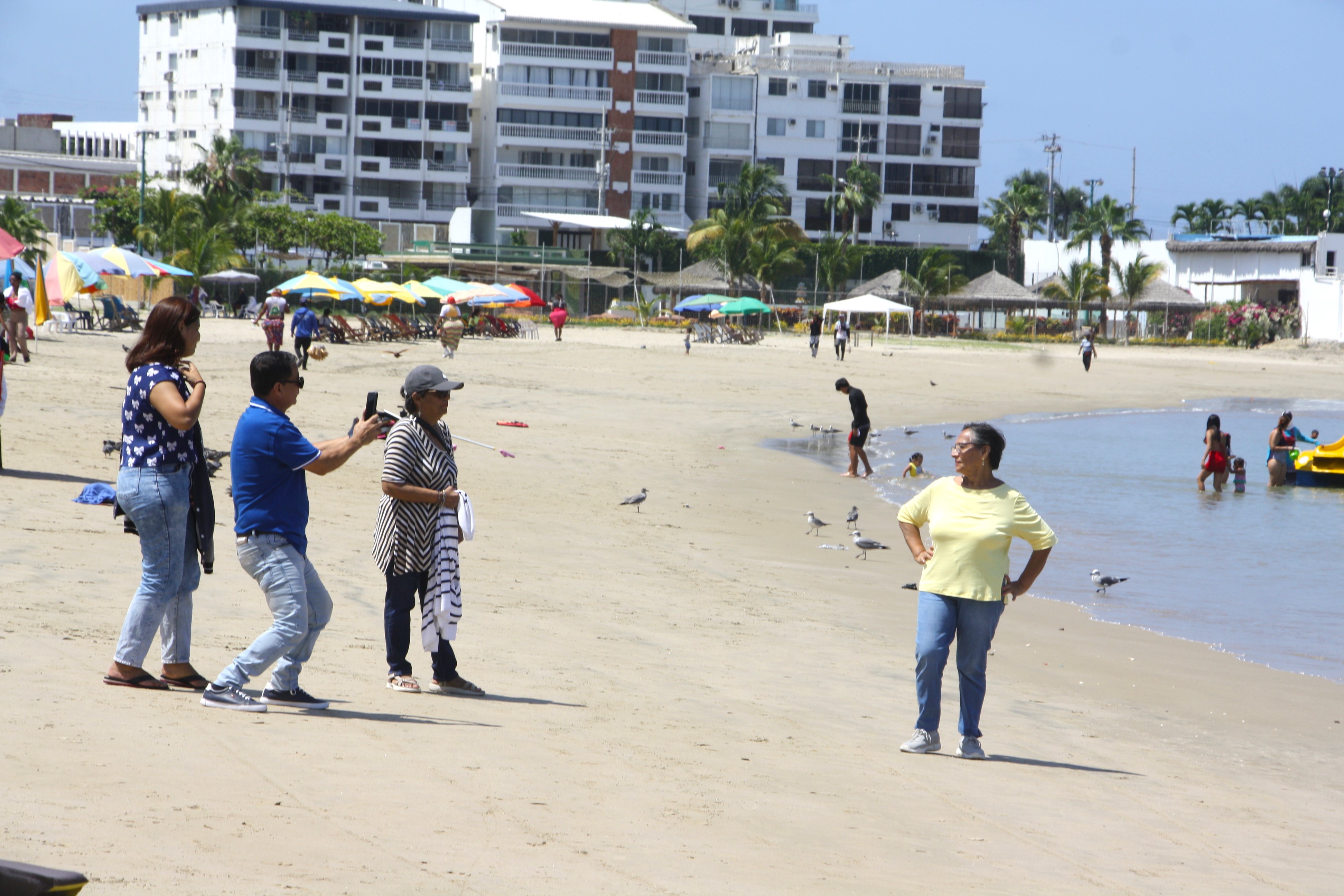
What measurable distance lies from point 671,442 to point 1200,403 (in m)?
21.3

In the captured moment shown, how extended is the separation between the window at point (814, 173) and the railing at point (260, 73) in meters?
31.9

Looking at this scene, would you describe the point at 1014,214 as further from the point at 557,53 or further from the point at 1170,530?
the point at 1170,530

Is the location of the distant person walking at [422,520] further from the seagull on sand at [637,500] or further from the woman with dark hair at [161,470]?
the seagull on sand at [637,500]

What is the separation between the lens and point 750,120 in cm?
8569

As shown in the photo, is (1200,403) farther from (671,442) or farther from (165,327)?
(165,327)

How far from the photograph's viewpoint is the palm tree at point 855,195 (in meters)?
83.1

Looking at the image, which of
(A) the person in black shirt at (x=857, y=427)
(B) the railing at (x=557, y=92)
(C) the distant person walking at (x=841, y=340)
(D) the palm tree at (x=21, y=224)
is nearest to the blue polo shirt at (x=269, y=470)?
(A) the person in black shirt at (x=857, y=427)

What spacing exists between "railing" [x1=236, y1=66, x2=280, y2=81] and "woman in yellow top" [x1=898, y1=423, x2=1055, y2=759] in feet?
256

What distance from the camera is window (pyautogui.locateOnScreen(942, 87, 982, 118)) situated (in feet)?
285

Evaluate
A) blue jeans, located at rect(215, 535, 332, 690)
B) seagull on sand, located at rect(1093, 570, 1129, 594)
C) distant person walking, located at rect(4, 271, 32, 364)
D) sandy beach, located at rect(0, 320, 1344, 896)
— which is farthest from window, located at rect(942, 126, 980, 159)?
blue jeans, located at rect(215, 535, 332, 690)

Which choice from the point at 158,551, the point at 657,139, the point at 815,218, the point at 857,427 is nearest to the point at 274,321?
the point at 857,427

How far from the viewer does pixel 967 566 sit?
6.01 meters

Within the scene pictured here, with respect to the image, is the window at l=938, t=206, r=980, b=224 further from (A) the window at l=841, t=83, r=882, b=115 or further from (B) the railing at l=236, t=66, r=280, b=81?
(B) the railing at l=236, t=66, r=280, b=81

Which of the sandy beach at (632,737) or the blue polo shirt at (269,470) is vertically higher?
the blue polo shirt at (269,470)
